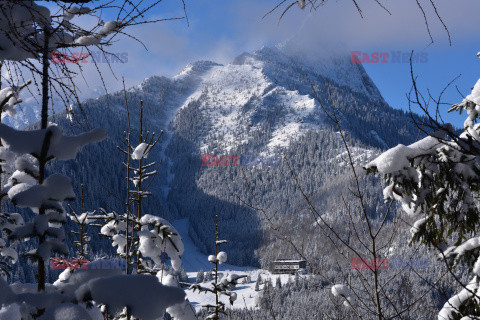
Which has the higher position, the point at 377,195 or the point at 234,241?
the point at 377,195

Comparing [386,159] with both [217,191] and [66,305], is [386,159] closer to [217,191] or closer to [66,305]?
[66,305]

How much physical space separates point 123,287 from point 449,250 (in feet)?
11.5

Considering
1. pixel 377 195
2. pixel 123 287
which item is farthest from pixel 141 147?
pixel 377 195

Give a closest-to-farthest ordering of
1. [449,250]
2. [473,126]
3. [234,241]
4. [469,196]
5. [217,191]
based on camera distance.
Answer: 1. [469,196]
2. [449,250]
3. [473,126]
4. [234,241]
5. [217,191]

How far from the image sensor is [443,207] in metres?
3.47

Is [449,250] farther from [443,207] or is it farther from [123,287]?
[123,287]

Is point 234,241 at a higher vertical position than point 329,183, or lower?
lower

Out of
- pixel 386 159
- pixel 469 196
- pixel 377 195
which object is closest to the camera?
pixel 386 159

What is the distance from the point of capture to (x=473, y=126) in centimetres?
401

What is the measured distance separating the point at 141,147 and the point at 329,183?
16453 centimetres

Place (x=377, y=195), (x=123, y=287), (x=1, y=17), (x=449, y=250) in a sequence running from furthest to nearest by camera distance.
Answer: (x=377, y=195) → (x=449, y=250) → (x=1, y=17) → (x=123, y=287)

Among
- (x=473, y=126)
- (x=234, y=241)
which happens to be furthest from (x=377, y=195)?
(x=473, y=126)

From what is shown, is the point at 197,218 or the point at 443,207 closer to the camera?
the point at 443,207

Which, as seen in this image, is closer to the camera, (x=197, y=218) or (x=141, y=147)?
Answer: (x=141, y=147)
